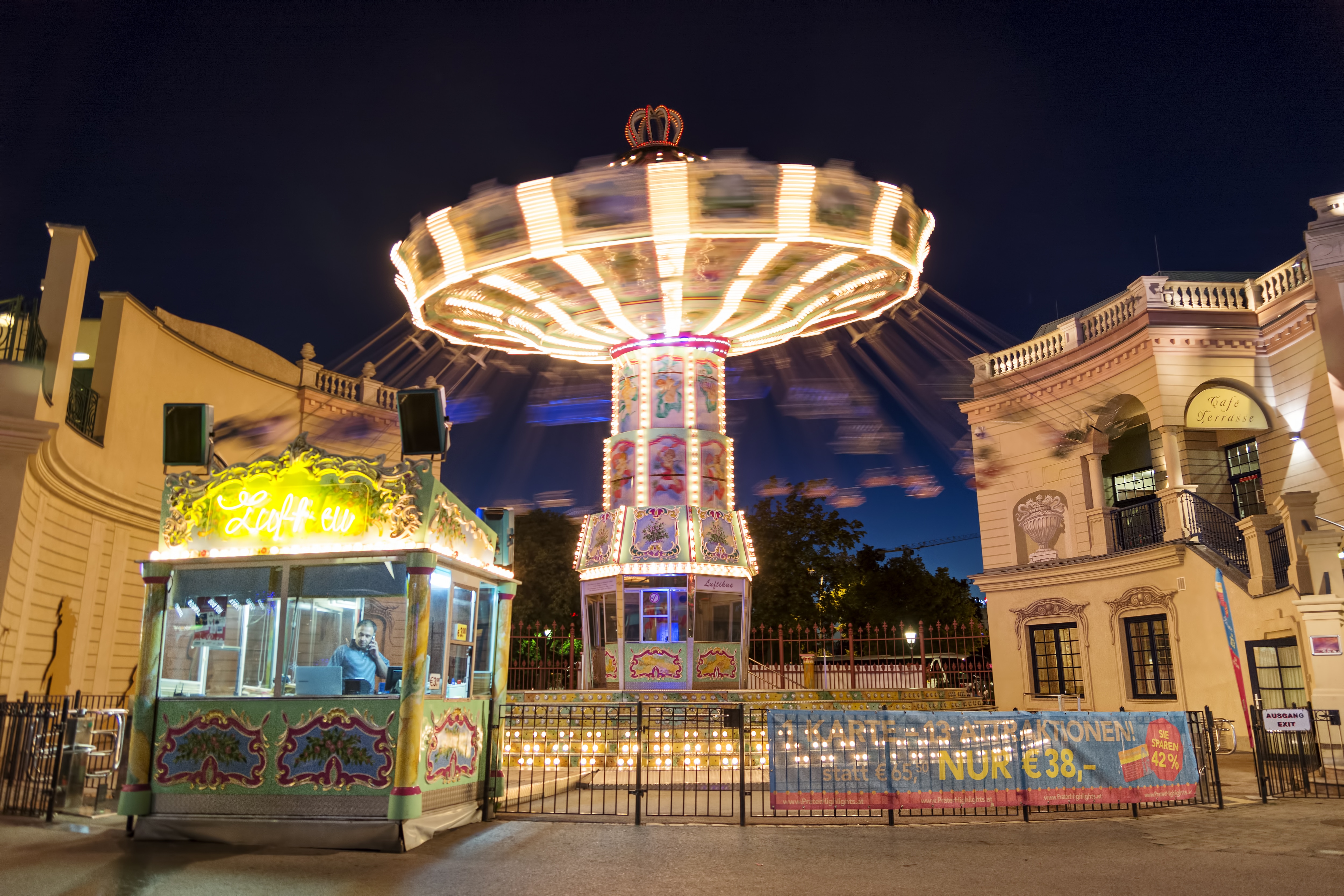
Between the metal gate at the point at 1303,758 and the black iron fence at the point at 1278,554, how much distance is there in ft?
11.6

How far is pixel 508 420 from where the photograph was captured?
3488 centimetres

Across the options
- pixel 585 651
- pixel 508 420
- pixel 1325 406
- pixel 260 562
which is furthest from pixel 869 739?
pixel 508 420

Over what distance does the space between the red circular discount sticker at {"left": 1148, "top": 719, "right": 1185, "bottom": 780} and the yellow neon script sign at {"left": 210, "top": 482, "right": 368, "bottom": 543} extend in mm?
8495

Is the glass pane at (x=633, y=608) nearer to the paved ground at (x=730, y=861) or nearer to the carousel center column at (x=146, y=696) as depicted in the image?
the paved ground at (x=730, y=861)

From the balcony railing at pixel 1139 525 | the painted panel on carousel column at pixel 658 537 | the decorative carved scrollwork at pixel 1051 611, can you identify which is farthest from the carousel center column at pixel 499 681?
the decorative carved scrollwork at pixel 1051 611

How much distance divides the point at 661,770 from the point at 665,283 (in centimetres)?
867

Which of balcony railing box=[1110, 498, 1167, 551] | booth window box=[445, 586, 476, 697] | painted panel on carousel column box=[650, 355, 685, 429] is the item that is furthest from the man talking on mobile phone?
balcony railing box=[1110, 498, 1167, 551]

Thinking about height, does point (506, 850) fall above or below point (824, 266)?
below

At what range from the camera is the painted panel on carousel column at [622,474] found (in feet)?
58.5

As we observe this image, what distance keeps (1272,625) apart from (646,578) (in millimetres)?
11584

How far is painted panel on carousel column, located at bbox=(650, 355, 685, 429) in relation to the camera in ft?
59.0

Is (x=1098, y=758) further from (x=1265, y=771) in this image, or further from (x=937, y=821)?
(x=1265, y=771)

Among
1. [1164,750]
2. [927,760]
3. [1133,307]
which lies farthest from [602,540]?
[1133,307]

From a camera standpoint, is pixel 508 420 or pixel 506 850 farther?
pixel 508 420
